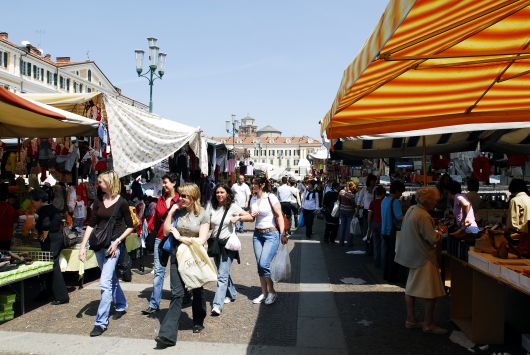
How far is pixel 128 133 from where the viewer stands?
750cm

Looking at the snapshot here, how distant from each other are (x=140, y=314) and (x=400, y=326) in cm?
319

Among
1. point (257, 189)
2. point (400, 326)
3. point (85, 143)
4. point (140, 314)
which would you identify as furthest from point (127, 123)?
point (400, 326)

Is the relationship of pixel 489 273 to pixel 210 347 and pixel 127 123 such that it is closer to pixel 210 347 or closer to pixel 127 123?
pixel 210 347

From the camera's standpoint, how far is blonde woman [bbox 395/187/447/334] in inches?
199

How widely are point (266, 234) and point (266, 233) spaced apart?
0.01 metres

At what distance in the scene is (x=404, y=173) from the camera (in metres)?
16.5

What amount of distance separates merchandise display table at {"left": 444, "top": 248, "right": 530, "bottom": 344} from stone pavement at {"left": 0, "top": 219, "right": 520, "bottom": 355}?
1.02ft

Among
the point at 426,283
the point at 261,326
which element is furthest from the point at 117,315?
the point at 426,283

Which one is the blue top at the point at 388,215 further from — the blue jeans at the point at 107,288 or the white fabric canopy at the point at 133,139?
the blue jeans at the point at 107,288

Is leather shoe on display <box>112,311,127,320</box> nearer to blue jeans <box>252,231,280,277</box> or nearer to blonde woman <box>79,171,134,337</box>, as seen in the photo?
blonde woman <box>79,171,134,337</box>

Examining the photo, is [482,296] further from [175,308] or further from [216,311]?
[175,308]

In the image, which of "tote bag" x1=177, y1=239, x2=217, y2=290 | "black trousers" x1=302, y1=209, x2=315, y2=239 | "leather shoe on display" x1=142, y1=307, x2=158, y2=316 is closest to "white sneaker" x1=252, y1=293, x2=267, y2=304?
"leather shoe on display" x1=142, y1=307, x2=158, y2=316

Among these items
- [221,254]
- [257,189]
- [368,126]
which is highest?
[368,126]

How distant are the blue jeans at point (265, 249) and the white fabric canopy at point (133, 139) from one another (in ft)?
7.54
